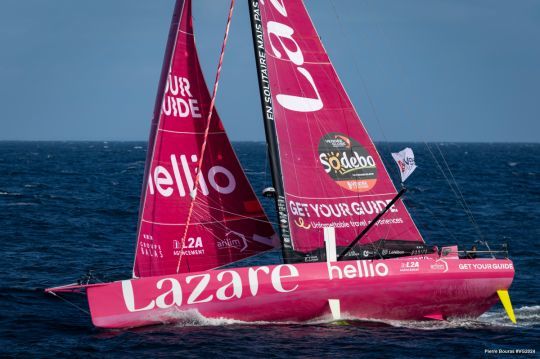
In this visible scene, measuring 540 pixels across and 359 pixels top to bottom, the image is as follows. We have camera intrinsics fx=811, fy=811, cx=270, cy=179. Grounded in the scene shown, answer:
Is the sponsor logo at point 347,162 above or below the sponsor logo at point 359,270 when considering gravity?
above

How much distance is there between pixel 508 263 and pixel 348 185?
12.4ft

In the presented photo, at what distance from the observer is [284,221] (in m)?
17.2

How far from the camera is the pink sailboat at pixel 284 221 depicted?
16.2 m

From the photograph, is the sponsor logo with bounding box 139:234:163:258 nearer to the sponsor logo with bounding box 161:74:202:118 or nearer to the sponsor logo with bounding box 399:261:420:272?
the sponsor logo with bounding box 161:74:202:118

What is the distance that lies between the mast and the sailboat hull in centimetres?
98

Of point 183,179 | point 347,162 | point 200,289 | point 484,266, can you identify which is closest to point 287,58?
point 347,162

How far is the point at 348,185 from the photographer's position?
58.4 ft

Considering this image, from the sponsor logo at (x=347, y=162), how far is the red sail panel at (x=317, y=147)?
0.9 inches

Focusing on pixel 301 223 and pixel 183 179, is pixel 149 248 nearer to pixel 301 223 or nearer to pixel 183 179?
pixel 183 179

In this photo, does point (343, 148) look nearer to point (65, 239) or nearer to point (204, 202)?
point (204, 202)

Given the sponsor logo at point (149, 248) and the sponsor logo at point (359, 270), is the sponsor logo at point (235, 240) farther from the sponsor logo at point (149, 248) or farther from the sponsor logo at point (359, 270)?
the sponsor logo at point (359, 270)

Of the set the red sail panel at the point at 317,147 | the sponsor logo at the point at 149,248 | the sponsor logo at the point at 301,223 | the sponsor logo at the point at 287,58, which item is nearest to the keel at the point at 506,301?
the red sail panel at the point at 317,147

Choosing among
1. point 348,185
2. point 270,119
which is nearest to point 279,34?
point 270,119

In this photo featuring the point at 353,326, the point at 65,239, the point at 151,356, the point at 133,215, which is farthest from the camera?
the point at 133,215
